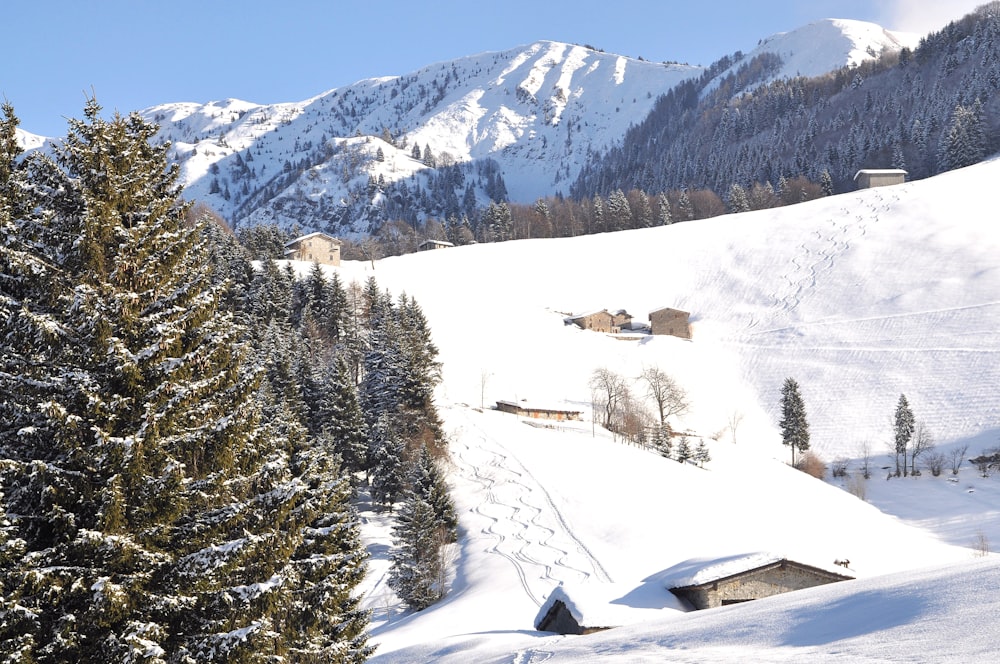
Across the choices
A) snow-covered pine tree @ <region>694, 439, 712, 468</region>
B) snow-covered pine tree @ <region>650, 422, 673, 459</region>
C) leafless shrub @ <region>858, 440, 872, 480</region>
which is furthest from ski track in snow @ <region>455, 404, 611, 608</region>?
leafless shrub @ <region>858, 440, 872, 480</region>

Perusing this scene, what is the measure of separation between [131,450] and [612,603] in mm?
17110

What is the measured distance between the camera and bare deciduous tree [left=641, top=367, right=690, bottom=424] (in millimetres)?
75938

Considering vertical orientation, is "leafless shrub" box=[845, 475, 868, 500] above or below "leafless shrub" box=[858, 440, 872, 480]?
below

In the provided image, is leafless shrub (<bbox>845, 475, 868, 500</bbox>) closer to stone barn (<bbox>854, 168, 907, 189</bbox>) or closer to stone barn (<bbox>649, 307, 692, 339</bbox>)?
stone barn (<bbox>649, 307, 692, 339</bbox>)

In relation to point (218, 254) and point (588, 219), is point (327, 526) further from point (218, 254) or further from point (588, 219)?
point (588, 219)

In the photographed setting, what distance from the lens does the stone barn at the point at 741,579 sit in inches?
949

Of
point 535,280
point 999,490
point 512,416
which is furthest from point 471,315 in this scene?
point 999,490

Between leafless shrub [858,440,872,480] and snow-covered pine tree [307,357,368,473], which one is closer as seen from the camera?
snow-covered pine tree [307,357,368,473]

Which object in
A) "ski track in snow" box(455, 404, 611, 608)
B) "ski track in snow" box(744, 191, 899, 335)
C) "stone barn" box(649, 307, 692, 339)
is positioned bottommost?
"ski track in snow" box(455, 404, 611, 608)

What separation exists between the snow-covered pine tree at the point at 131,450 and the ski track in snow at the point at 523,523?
25073mm

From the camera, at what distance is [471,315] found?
99875 mm

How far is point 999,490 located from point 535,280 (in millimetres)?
70915

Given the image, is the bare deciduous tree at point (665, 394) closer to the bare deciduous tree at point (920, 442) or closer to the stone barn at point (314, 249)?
the bare deciduous tree at point (920, 442)

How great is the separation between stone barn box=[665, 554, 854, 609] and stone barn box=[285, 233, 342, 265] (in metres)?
94.5
